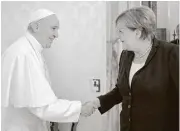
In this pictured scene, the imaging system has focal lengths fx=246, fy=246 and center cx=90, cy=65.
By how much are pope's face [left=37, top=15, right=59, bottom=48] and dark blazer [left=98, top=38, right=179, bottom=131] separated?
497 mm

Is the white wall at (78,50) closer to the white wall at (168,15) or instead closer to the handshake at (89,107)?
the handshake at (89,107)

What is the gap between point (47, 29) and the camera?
1521mm

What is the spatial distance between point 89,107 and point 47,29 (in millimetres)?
569

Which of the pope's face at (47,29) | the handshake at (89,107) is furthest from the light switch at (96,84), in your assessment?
the pope's face at (47,29)

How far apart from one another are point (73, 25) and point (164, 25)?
2.06 feet

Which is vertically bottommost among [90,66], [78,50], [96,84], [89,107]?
[89,107]

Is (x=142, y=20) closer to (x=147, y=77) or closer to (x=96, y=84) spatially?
(x=147, y=77)

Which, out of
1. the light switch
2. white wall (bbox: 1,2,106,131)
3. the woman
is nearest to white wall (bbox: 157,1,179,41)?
the woman

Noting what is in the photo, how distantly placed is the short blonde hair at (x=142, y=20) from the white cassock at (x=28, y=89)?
0.57m

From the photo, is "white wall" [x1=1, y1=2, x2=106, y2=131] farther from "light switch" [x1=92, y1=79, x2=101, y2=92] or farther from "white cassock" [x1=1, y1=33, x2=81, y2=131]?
"white cassock" [x1=1, y1=33, x2=81, y2=131]

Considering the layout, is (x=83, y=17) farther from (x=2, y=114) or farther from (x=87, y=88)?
(x=2, y=114)

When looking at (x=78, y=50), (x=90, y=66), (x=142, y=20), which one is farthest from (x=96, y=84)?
(x=142, y=20)

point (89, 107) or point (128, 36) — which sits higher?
point (128, 36)

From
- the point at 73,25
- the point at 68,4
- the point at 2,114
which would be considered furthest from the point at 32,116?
the point at 68,4
